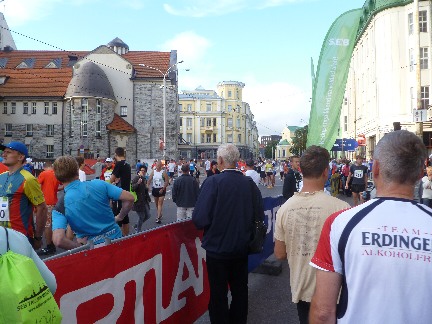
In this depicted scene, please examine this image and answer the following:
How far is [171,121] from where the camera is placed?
184ft

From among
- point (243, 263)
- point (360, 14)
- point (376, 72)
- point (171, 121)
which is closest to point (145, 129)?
point (171, 121)

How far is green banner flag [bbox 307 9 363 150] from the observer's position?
8.29 metres

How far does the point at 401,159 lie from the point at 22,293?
1.62 meters

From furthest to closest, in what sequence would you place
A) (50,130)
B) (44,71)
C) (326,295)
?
(44,71), (50,130), (326,295)

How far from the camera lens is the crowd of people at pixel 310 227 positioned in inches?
66.5

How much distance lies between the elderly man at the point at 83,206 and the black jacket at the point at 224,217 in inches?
30.0

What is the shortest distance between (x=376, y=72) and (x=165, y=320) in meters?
38.7

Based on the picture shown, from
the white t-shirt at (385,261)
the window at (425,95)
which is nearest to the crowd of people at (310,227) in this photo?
the white t-shirt at (385,261)

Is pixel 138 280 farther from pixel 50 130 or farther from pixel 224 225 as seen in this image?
pixel 50 130

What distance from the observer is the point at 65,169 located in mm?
3910

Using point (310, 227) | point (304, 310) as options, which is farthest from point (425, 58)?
point (304, 310)

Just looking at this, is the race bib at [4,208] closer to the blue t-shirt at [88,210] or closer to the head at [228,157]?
the blue t-shirt at [88,210]

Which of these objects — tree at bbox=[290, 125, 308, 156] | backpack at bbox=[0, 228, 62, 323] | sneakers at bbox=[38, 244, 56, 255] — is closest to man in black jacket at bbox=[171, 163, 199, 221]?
sneakers at bbox=[38, 244, 56, 255]

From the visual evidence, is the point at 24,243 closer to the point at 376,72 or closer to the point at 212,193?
the point at 212,193
